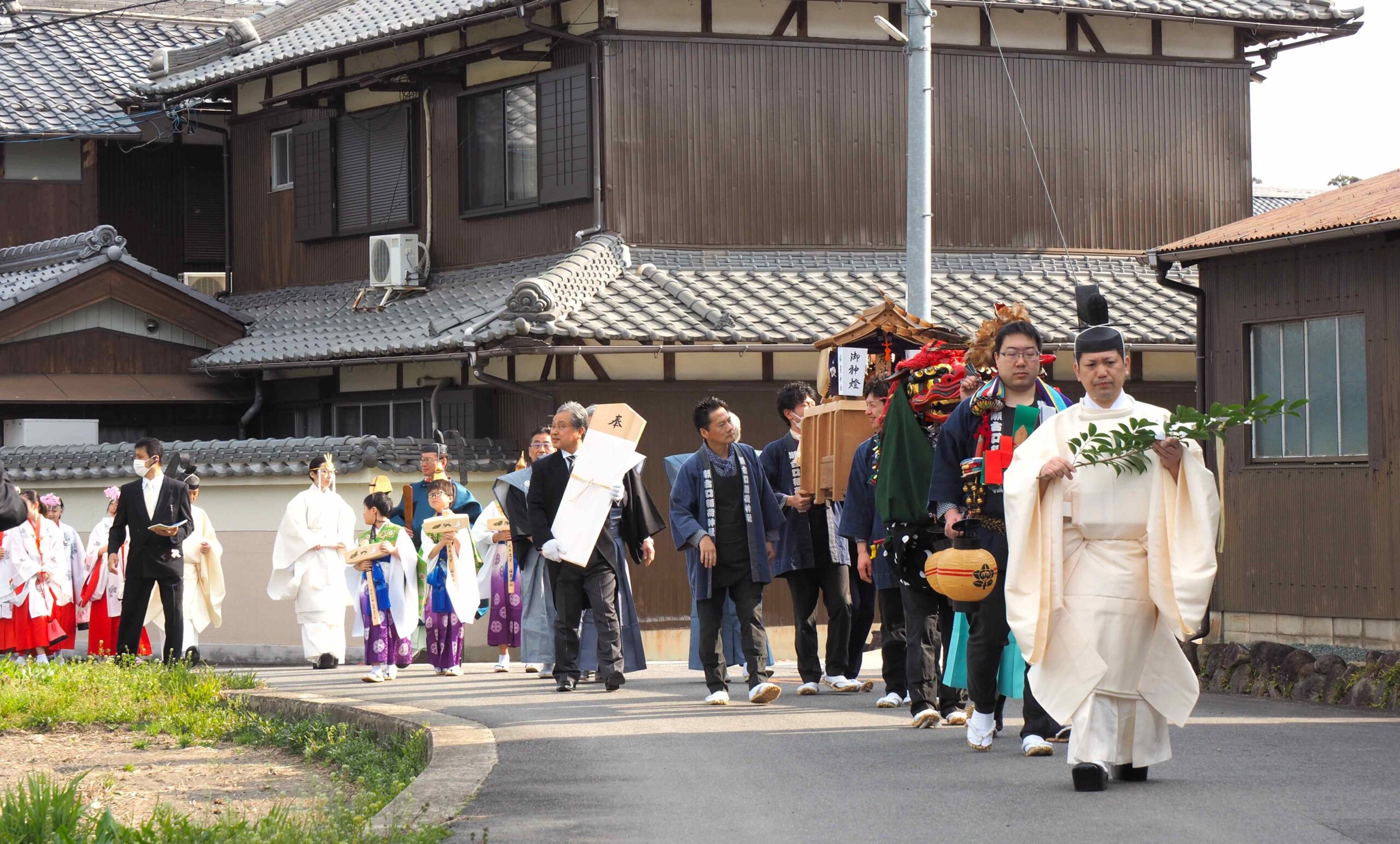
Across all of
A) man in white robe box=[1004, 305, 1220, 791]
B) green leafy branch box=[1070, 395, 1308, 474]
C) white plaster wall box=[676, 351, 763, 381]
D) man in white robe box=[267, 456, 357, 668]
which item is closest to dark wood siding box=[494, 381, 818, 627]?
white plaster wall box=[676, 351, 763, 381]

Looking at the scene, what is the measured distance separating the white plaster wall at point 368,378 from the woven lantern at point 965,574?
39.9 feet

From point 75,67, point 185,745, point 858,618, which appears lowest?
point 185,745

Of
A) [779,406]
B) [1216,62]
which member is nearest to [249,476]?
[779,406]

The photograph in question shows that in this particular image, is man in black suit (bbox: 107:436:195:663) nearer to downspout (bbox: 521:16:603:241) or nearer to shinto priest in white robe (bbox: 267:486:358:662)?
shinto priest in white robe (bbox: 267:486:358:662)

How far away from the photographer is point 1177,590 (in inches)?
282

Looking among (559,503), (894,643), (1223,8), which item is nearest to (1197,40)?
(1223,8)

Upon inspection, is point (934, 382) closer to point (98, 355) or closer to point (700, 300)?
point (700, 300)

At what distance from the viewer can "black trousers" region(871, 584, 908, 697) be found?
1102 cm

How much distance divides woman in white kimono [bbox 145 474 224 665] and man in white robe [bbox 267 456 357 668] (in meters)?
0.79

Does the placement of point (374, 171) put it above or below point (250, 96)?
below

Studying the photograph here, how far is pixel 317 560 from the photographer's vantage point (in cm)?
1570

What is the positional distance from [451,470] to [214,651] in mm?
3364

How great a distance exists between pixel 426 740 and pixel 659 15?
34.0 feet

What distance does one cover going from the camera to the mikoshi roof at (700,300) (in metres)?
16.5
